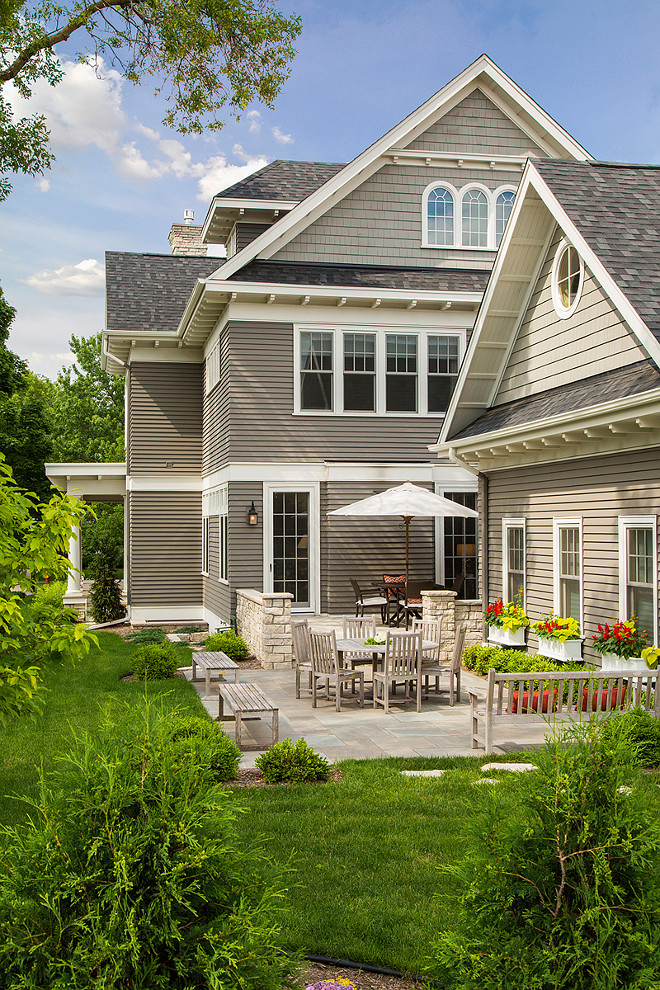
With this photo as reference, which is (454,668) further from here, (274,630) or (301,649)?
(274,630)

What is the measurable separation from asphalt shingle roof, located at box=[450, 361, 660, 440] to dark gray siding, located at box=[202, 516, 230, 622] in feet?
21.6

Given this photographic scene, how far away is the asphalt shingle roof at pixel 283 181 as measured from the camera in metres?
19.8

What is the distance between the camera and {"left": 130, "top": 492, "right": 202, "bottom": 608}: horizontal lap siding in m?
22.7

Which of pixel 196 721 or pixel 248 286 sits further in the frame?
pixel 248 286

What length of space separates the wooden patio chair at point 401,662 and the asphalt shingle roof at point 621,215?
4775 mm

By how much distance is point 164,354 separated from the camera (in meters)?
22.8

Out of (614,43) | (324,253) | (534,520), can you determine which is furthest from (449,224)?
(534,520)

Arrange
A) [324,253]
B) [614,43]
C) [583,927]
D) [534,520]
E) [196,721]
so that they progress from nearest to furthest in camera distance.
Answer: [583,927]
[196,721]
[534,520]
[324,253]
[614,43]

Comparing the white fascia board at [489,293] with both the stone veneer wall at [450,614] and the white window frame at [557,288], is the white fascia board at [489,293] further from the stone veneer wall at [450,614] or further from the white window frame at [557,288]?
the stone veneer wall at [450,614]

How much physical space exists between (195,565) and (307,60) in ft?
39.6

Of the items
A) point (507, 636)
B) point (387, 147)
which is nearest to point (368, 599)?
point (507, 636)

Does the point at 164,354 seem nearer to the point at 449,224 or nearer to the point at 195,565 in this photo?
the point at 195,565

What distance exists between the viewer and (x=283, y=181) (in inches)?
809

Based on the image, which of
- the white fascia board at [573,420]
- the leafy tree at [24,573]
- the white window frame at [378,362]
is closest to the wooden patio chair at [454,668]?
the white fascia board at [573,420]
